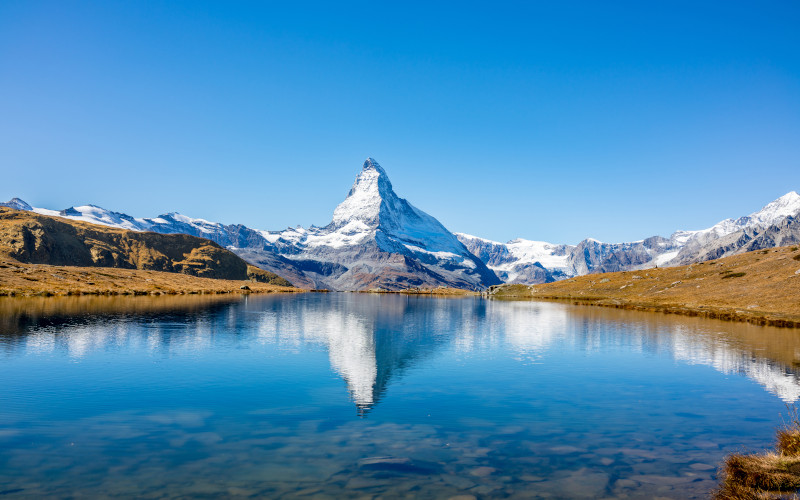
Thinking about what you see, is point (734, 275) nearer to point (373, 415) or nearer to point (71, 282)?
point (373, 415)

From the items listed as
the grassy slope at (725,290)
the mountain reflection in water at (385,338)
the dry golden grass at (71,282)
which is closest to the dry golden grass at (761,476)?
the mountain reflection in water at (385,338)

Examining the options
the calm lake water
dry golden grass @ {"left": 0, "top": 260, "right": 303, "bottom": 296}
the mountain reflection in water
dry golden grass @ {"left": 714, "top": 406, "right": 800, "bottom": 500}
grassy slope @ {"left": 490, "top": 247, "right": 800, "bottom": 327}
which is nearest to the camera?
dry golden grass @ {"left": 714, "top": 406, "right": 800, "bottom": 500}

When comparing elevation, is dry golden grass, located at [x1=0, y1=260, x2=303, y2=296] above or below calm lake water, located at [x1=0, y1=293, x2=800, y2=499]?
above

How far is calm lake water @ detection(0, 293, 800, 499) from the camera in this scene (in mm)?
18047

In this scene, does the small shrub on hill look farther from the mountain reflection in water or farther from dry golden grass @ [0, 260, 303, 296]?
dry golden grass @ [0, 260, 303, 296]

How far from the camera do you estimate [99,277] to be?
16162 cm

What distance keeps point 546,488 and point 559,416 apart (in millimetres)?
11230

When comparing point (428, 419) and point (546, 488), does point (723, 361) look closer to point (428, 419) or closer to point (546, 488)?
point (428, 419)

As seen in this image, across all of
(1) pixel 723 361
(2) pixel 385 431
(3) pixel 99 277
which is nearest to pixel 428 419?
(2) pixel 385 431

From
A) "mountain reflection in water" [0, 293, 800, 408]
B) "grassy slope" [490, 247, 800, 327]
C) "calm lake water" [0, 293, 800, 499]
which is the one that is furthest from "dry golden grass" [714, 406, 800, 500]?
"grassy slope" [490, 247, 800, 327]

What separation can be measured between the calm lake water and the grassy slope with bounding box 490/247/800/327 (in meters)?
34.7

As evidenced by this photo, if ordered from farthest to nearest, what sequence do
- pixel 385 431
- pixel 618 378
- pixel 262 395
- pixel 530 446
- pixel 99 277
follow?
pixel 99 277, pixel 618 378, pixel 262 395, pixel 385 431, pixel 530 446

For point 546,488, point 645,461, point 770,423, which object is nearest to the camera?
point 546,488

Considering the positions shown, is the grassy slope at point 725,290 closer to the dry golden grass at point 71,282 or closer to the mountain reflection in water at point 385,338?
the mountain reflection in water at point 385,338
